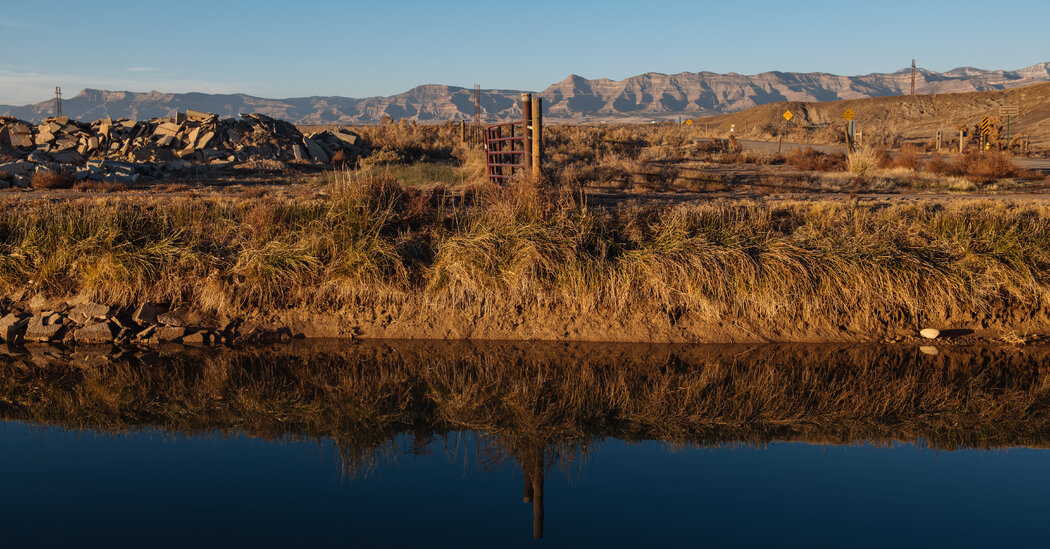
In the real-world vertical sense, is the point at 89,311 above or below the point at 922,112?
below

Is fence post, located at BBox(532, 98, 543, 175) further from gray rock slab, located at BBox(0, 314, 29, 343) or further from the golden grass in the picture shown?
gray rock slab, located at BBox(0, 314, 29, 343)

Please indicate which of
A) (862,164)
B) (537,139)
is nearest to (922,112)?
(862,164)

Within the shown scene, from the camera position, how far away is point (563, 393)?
8.05 metres

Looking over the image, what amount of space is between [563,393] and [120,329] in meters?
5.79

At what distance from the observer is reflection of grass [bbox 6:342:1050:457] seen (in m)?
7.25

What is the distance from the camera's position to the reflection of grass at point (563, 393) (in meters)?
7.25

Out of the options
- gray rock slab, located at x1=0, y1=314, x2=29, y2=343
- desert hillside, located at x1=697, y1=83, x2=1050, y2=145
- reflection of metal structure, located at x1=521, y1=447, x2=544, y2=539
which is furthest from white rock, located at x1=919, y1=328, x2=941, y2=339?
desert hillside, located at x1=697, y1=83, x2=1050, y2=145

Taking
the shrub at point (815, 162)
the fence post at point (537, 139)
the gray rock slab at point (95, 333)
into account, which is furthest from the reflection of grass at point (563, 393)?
the shrub at point (815, 162)

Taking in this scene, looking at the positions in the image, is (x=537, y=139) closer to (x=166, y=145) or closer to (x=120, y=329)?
(x=120, y=329)

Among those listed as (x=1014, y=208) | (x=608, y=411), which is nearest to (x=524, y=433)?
(x=608, y=411)

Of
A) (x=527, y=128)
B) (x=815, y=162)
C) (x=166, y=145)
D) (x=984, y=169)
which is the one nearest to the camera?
(x=527, y=128)

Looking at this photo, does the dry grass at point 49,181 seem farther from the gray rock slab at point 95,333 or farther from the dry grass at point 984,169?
the dry grass at point 984,169

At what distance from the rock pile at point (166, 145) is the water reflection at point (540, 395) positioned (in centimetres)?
1489

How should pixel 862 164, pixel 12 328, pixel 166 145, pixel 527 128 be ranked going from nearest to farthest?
pixel 12 328, pixel 527 128, pixel 862 164, pixel 166 145
